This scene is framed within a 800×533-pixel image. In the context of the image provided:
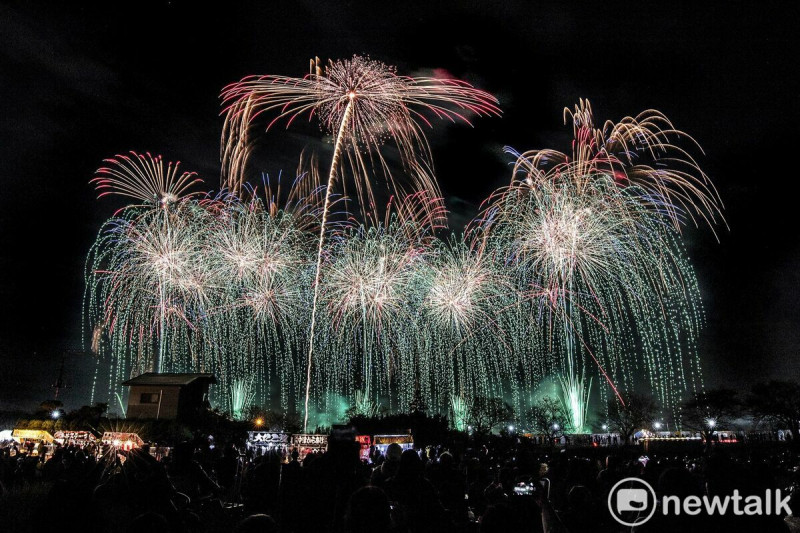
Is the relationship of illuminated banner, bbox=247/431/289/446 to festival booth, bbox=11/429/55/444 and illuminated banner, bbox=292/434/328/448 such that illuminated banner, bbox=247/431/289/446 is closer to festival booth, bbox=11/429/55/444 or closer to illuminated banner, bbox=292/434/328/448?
illuminated banner, bbox=292/434/328/448

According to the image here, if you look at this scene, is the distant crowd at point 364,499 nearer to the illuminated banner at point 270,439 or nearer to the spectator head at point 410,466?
the spectator head at point 410,466

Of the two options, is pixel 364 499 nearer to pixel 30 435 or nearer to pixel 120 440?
pixel 120 440

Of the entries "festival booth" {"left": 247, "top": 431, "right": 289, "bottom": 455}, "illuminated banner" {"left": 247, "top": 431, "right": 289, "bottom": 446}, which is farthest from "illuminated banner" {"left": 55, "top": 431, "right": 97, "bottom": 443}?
"illuminated banner" {"left": 247, "top": 431, "right": 289, "bottom": 446}

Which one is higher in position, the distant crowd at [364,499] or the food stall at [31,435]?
the distant crowd at [364,499]

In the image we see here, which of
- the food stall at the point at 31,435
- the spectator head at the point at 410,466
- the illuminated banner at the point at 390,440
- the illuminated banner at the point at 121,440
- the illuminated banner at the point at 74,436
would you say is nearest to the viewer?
the spectator head at the point at 410,466

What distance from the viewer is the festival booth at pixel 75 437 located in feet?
95.9

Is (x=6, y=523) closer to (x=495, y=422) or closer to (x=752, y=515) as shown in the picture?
(x=752, y=515)

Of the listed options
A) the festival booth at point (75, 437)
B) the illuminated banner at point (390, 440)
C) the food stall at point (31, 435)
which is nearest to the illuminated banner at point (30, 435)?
the food stall at point (31, 435)

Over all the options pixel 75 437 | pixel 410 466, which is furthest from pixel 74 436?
pixel 410 466

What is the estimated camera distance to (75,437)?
3080 cm

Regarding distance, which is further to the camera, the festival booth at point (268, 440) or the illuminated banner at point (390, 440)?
the illuminated banner at point (390, 440)

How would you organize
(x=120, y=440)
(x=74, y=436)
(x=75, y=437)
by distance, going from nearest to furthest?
(x=120, y=440)
(x=75, y=437)
(x=74, y=436)

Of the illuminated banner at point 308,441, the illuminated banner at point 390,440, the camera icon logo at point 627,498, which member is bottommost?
the illuminated banner at point 390,440

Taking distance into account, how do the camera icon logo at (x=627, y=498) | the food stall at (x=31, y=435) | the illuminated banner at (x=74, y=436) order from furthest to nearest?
1. the food stall at (x=31, y=435)
2. the illuminated banner at (x=74, y=436)
3. the camera icon logo at (x=627, y=498)
